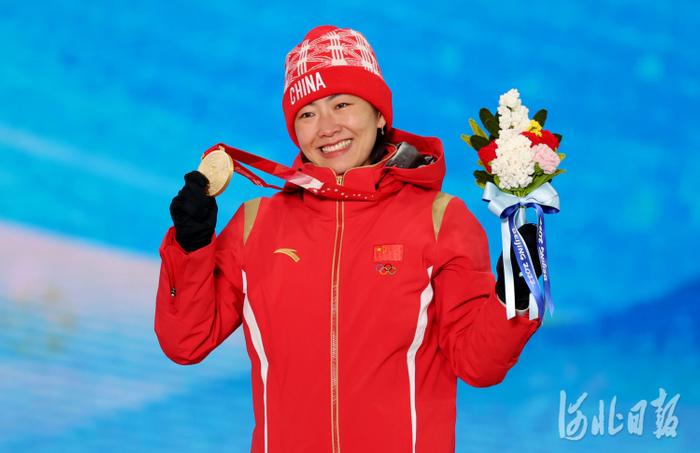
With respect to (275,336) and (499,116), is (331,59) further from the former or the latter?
(275,336)

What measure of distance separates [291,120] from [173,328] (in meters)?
0.52

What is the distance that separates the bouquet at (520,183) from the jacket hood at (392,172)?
0.24 meters

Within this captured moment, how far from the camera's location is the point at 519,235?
2.01 m

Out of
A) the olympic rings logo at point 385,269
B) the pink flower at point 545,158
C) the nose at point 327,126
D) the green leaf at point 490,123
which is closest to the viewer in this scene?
the pink flower at point 545,158

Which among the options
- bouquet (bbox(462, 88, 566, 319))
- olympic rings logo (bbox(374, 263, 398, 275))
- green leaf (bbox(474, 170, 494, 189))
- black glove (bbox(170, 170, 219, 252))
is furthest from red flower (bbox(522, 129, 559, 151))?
black glove (bbox(170, 170, 219, 252))

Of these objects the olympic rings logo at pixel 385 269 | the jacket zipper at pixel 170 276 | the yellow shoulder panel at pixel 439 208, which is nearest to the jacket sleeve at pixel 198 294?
the jacket zipper at pixel 170 276

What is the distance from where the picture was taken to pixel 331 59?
2361mm

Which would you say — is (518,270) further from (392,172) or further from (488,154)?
(392,172)

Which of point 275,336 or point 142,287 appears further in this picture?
point 142,287

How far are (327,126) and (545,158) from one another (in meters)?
0.53

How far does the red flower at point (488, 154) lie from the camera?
6.68ft

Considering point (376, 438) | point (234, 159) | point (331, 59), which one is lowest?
point (376, 438)

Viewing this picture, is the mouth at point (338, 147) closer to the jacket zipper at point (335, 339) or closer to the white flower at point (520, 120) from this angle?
the jacket zipper at point (335, 339)

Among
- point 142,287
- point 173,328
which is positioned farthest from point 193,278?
point 142,287
